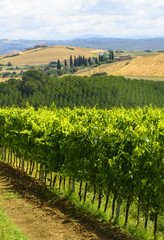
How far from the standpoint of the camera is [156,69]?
148250 mm

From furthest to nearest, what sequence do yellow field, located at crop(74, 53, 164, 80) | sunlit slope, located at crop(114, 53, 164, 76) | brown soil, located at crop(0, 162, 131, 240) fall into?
sunlit slope, located at crop(114, 53, 164, 76) < yellow field, located at crop(74, 53, 164, 80) < brown soil, located at crop(0, 162, 131, 240)

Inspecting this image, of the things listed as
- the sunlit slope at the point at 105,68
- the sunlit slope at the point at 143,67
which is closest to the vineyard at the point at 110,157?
the sunlit slope at the point at 143,67

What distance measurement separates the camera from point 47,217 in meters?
12.8

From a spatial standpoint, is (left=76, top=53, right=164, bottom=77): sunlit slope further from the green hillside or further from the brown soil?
the brown soil

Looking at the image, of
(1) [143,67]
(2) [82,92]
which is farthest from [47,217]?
(1) [143,67]

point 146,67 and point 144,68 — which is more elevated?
point 146,67

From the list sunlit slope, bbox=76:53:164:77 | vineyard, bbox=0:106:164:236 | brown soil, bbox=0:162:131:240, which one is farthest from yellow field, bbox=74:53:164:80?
brown soil, bbox=0:162:131:240

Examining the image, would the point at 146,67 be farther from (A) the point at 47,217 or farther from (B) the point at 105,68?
(A) the point at 47,217

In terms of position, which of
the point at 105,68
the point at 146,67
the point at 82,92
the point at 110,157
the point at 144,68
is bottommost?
the point at 82,92

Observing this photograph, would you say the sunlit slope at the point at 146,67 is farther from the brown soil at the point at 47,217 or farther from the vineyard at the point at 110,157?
the brown soil at the point at 47,217

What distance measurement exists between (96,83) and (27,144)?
10314 centimetres

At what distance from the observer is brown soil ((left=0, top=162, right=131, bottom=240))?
11.2 metres

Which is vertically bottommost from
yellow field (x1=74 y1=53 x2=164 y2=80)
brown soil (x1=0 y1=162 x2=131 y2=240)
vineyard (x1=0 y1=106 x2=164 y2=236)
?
brown soil (x1=0 y1=162 x2=131 y2=240)

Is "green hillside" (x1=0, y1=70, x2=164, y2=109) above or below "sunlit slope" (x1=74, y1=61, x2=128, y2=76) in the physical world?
below
